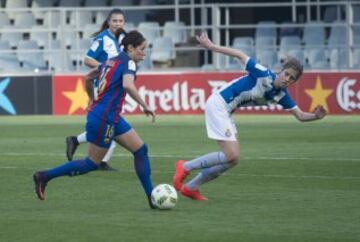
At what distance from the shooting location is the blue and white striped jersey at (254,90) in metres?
14.0

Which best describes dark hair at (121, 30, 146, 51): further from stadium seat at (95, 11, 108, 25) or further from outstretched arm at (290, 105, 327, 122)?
stadium seat at (95, 11, 108, 25)

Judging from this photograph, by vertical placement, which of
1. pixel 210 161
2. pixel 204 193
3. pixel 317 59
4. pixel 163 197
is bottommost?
pixel 204 193

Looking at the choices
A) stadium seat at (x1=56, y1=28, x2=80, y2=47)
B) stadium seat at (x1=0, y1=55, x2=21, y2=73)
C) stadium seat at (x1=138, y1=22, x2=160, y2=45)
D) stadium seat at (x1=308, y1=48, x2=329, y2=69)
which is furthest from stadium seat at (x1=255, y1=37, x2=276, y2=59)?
stadium seat at (x1=0, y1=55, x2=21, y2=73)

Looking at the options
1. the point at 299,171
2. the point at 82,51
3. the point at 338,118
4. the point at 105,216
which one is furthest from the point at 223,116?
the point at 82,51

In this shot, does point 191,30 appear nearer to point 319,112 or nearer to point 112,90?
point 319,112

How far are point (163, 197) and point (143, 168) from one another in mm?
420

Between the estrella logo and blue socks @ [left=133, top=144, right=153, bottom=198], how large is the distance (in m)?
18.3

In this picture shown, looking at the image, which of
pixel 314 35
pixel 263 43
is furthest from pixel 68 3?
pixel 314 35

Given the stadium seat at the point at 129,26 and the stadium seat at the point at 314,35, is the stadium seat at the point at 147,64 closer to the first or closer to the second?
the stadium seat at the point at 129,26

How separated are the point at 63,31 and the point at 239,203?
19.5 metres

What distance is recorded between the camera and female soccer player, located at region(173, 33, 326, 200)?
13.9m

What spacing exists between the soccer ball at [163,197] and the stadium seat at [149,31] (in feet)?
63.8

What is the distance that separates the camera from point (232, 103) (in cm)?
1422

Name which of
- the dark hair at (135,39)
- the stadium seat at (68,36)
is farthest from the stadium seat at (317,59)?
the dark hair at (135,39)
